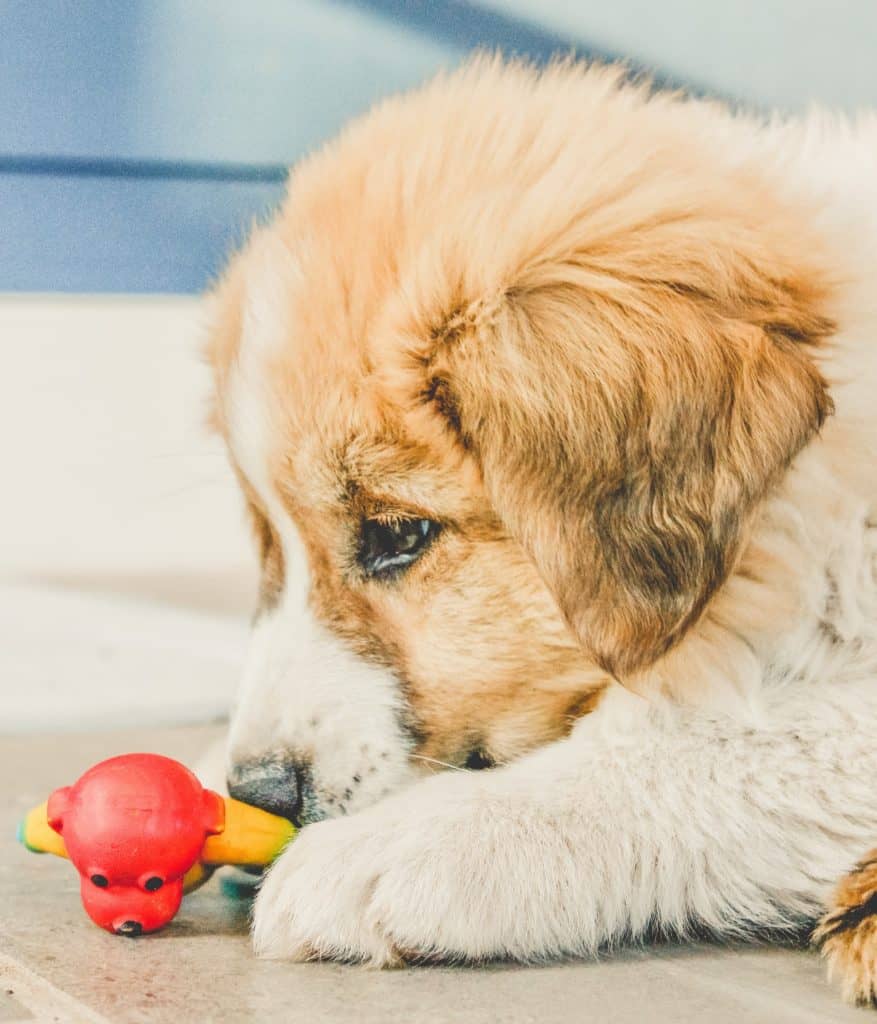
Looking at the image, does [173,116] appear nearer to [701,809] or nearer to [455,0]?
[455,0]

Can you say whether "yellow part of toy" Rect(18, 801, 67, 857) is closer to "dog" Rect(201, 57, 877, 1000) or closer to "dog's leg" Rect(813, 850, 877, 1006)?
"dog" Rect(201, 57, 877, 1000)

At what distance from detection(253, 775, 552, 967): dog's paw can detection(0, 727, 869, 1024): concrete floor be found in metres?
0.03

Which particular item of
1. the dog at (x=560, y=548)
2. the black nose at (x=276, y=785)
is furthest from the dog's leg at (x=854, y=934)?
the black nose at (x=276, y=785)

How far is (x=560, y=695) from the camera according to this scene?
2.39 m

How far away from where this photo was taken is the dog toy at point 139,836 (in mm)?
2066

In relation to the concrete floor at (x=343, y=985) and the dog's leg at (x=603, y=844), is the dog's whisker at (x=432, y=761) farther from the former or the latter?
the concrete floor at (x=343, y=985)

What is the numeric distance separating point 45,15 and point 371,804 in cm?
261

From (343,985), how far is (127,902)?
14.5 inches

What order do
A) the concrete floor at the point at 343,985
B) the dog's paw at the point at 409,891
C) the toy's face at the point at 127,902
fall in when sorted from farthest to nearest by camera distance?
the toy's face at the point at 127,902, the dog's paw at the point at 409,891, the concrete floor at the point at 343,985

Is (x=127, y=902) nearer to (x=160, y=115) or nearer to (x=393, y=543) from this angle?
(x=393, y=543)

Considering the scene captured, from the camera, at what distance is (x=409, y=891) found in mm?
2016

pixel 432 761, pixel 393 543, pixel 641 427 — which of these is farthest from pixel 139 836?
pixel 641 427

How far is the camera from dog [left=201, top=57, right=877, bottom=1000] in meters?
2.13

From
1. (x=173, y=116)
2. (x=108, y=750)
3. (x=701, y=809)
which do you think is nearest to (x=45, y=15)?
(x=173, y=116)
